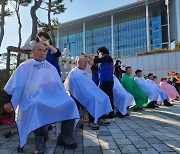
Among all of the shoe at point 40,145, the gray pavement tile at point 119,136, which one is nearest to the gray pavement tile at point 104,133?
the gray pavement tile at point 119,136

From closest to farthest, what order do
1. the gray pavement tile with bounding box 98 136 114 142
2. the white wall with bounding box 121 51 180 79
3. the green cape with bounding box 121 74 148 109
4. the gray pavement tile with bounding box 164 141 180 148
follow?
the gray pavement tile with bounding box 164 141 180 148 < the gray pavement tile with bounding box 98 136 114 142 < the green cape with bounding box 121 74 148 109 < the white wall with bounding box 121 51 180 79

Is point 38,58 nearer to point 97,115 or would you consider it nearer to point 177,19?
point 97,115

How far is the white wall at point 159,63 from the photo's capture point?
69.6 ft

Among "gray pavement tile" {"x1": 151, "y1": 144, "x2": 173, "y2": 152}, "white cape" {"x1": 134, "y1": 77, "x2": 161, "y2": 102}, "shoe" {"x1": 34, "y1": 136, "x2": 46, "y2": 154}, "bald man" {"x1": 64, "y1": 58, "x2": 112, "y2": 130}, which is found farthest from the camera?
"white cape" {"x1": 134, "y1": 77, "x2": 161, "y2": 102}

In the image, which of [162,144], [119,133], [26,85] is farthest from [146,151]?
[26,85]

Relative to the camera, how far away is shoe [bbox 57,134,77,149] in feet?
12.0

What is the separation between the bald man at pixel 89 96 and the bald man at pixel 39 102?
→ 1113 millimetres

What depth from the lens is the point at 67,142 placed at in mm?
3695

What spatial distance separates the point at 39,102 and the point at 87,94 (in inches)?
65.2

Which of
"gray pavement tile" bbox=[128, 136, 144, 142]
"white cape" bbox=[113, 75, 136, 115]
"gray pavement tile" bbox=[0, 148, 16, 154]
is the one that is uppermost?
"white cape" bbox=[113, 75, 136, 115]

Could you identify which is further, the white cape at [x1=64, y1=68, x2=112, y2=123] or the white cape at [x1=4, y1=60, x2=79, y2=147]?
the white cape at [x1=64, y1=68, x2=112, y2=123]

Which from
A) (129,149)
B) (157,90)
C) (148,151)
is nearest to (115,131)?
(129,149)

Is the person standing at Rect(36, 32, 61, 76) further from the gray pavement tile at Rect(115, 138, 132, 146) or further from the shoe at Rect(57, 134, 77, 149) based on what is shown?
the gray pavement tile at Rect(115, 138, 132, 146)

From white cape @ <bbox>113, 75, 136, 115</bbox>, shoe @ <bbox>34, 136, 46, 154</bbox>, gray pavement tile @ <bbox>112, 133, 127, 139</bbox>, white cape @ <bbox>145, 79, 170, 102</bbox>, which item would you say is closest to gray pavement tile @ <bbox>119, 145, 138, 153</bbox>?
gray pavement tile @ <bbox>112, 133, 127, 139</bbox>
